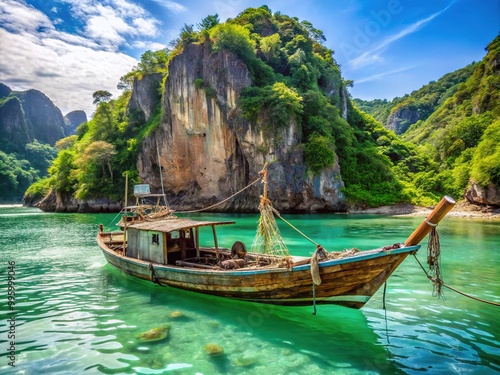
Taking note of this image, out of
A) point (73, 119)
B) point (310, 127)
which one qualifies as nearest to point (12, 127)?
point (73, 119)

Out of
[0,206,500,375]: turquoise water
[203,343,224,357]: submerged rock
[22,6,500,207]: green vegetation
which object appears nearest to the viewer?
[0,206,500,375]: turquoise water

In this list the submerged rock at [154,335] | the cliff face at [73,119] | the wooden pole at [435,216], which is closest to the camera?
the wooden pole at [435,216]

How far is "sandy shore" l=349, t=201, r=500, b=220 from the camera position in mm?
31209

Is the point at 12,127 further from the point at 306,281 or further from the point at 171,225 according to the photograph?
the point at 306,281

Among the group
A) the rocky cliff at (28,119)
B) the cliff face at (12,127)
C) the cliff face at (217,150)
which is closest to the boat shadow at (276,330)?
the cliff face at (217,150)

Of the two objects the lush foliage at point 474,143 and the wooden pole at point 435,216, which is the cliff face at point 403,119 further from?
the wooden pole at point 435,216

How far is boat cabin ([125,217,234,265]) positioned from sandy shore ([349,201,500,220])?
96.3 ft

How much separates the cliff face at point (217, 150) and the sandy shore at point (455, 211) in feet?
15.2

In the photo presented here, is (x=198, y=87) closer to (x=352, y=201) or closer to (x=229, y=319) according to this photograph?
(x=352, y=201)

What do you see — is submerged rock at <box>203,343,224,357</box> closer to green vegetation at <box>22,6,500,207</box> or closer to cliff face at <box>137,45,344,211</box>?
cliff face at <box>137,45,344,211</box>

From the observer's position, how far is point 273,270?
25.0ft

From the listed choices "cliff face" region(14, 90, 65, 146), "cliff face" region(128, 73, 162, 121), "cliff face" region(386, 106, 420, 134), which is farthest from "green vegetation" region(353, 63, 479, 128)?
"cliff face" region(14, 90, 65, 146)

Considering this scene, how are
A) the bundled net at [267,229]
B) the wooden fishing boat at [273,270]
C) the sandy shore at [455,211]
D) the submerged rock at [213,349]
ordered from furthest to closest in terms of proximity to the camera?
1. the sandy shore at [455,211]
2. the bundled net at [267,229]
3. the wooden fishing boat at [273,270]
4. the submerged rock at [213,349]

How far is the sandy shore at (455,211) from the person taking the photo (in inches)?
1229
